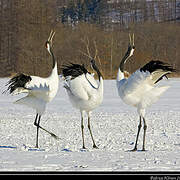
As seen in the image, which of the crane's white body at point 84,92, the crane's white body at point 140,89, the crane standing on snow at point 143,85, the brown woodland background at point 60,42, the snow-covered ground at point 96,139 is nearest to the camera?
the snow-covered ground at point 96,139

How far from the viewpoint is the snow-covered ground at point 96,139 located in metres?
6.40

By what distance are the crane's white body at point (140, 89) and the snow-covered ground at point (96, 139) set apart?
0.94 m

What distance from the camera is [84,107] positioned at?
29.3 feet

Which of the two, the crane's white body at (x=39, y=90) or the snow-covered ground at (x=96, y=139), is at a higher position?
the crane's white body at (x=39, y=90)

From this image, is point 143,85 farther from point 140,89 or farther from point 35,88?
point 35,88

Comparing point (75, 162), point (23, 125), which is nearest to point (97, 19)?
point (23, 125)

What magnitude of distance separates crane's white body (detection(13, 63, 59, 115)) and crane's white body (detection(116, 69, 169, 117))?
151 centimetres

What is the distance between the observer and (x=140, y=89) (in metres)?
8.44

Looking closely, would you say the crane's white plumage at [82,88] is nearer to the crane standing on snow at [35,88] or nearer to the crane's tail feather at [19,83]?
the crane standing on snow at [35,88]

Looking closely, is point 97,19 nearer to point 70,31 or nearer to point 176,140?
point 70,31

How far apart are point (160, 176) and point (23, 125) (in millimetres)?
6818

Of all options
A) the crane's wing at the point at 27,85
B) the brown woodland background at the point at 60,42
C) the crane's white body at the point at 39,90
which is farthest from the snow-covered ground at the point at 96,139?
the brown woodland background at the point at 60,42

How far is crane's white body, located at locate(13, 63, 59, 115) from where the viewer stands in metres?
9.15

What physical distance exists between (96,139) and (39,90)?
185 cm
